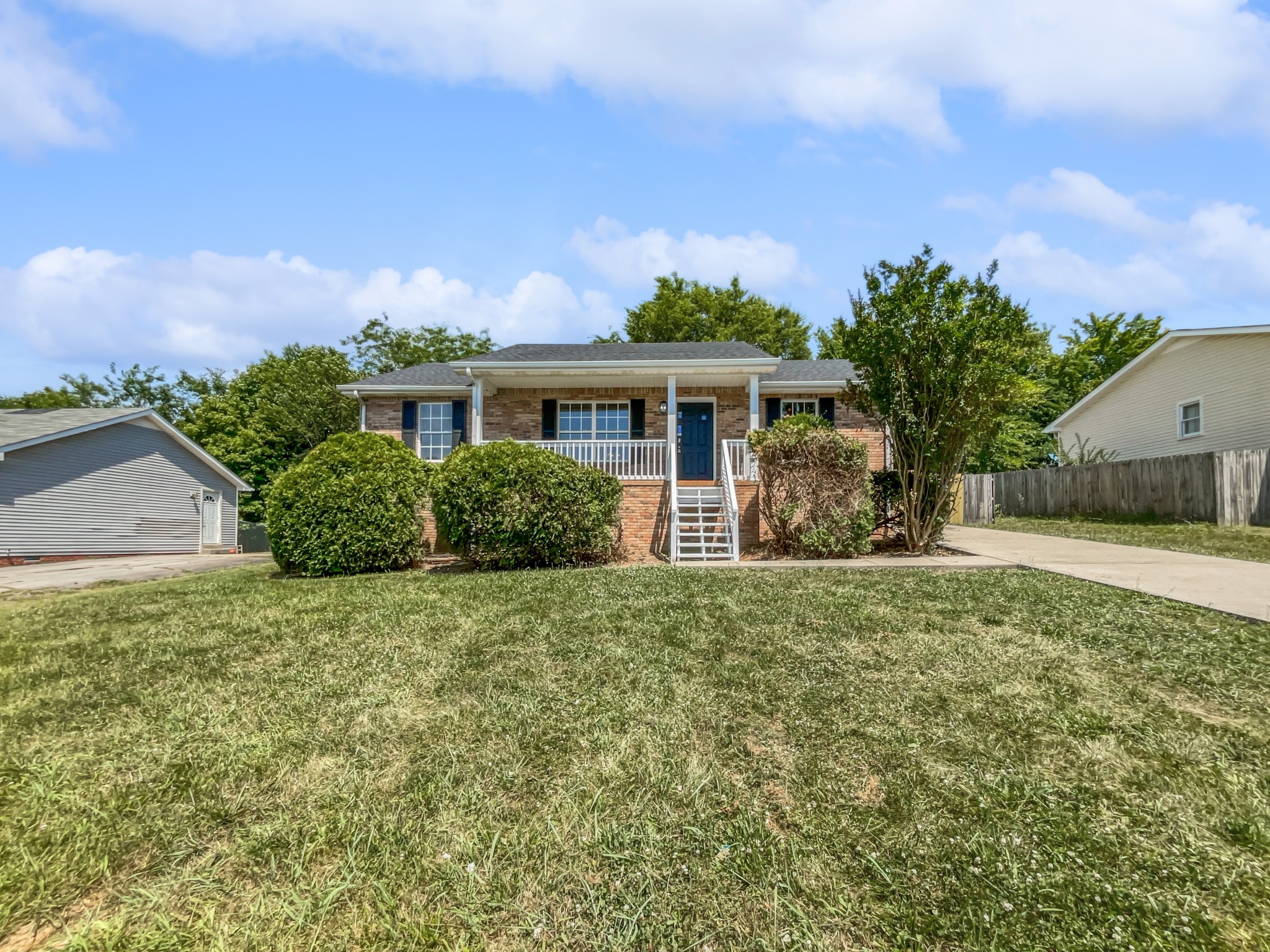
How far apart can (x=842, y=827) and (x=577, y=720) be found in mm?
1328

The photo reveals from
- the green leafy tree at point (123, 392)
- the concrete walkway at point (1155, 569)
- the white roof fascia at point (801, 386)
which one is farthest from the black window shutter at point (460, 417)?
the green leafy tree at point (123, 392)

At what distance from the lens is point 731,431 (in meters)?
15.5

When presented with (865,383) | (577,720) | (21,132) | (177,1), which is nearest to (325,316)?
(21,132)

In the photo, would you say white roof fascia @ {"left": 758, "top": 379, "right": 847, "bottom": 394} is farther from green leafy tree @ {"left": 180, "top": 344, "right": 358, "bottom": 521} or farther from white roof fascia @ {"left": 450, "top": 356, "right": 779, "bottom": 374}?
green leafy tree @ {"left": 180, "top": 344, "right": 358, "bottom": 521}

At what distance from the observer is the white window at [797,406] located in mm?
15906

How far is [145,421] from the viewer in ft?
64.3

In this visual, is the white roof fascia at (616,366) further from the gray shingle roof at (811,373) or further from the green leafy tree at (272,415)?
the green leafy tree at (272,415)

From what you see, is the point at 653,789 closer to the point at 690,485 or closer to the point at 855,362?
the point at 855,362

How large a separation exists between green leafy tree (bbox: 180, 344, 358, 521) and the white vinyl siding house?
27.5 meters

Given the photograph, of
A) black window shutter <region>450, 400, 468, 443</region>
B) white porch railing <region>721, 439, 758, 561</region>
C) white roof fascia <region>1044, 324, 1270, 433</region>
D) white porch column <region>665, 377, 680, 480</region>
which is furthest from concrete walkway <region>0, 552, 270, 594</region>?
white roof fascia <region>1044, 324, 1270, 433</region>

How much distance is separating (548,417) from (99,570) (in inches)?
375

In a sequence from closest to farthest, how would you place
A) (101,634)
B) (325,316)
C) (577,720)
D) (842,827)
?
1. (842,827)
2. (577,720)
3. (101,634)
4. (325,316)

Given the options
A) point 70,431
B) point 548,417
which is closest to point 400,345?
point 70,431

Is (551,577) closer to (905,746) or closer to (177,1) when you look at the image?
(905,746)
